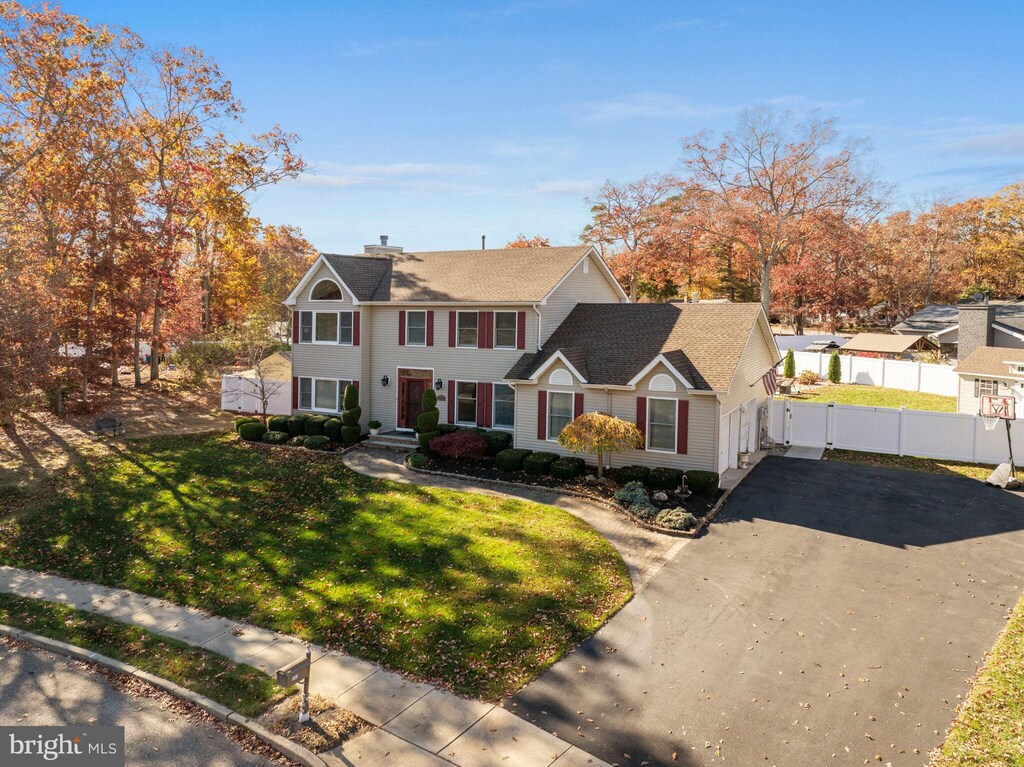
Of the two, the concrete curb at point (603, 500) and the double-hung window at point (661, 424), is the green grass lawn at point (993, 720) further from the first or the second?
the double-hung window at point (661, 424)

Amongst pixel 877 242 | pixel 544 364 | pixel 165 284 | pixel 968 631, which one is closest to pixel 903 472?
pixel 968 631

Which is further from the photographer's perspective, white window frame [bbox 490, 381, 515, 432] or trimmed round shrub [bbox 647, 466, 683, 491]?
white window frame [bbox 490, 381, 515, 432]

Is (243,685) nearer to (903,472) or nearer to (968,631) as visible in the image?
(968,631)

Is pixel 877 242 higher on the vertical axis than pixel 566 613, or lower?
higher

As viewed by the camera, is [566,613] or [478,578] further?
[478,578]

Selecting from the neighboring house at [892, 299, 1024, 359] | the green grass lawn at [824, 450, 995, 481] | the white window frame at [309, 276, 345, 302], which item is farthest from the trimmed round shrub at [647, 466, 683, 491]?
the neighboring house at [892, 299, 1024, 359]

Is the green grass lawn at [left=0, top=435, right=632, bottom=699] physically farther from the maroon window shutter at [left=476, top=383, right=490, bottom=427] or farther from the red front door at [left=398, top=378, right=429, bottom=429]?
the maroon window shutter at [left=476, top=383, right=490, bottom=427]
